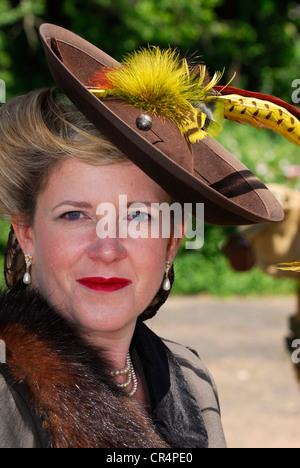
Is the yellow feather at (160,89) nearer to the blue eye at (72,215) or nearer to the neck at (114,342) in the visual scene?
the blue eye at (72,215)

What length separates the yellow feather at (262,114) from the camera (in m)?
1.59

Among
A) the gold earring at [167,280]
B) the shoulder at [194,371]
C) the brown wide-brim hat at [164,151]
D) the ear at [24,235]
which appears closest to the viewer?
the brown wide-brim hat at [164,151]

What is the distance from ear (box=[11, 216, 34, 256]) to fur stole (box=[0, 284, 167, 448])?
0.59ft

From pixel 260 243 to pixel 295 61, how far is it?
1233cm

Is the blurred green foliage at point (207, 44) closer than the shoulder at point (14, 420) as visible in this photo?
No

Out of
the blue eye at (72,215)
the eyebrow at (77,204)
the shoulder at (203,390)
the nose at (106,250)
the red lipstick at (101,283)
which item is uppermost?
the eyebrow at (77,204)

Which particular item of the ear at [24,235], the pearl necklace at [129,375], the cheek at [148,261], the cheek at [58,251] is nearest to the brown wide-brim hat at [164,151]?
the cheek at [148,261]

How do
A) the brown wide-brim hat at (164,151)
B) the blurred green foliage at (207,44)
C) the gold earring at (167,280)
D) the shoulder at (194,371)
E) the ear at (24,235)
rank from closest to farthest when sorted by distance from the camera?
1. the brown wide-brim hat at (164,151)
2. the ear at (24,235)
3. the gold earring at (167,280)
4. the shoulder at (194,371)
5. the blurred green foliage at (207,44)

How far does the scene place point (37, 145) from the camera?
1532mm

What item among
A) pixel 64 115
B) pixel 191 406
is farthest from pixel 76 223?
pixel 191 406

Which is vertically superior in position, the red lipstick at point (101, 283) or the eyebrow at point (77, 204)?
the eyebrow at point (77, 204)

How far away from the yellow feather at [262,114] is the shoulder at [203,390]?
772 millimetres

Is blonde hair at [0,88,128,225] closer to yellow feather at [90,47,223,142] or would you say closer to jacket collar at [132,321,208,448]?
yellow feather at [90,47,223,142]

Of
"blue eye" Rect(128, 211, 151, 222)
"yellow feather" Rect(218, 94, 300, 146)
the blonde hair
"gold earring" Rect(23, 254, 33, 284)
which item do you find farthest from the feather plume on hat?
"gold earring" Rect(23, 254, 33, 284)
